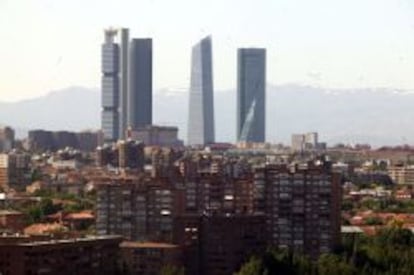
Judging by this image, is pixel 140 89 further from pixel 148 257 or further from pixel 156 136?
pixel 148 257

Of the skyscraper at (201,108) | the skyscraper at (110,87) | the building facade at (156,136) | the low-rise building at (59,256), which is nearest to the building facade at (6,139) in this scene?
the building facade at (156,136)

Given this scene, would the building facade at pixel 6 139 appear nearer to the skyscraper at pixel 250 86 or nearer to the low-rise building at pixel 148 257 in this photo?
the skyscraper at pixel 250 86

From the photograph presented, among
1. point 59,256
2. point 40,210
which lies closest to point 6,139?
point 40,210

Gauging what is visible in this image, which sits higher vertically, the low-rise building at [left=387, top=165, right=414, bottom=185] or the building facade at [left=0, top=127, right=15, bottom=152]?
the building facade at [left=0, top=127, right=15, bottom=152]

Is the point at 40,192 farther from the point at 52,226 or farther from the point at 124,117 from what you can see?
the point at 124,117

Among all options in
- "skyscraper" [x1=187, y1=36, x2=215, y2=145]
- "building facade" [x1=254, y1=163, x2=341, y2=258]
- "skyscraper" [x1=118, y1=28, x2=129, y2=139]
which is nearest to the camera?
"building facade" [x1=254, y1=163, x2=341, y2=258]

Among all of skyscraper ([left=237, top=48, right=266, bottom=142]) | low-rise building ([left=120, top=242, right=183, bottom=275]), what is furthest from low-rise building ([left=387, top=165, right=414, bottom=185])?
skyscraper ([left=237, top=48, right=266, bottom=142])

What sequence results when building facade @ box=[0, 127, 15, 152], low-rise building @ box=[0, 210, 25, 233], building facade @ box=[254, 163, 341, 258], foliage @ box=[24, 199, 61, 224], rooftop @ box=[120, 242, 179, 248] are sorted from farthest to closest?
1. building facade @ box=[0, 127, 15, 152]
2. foliage @ box=[24, 199, 61, 224]
3. building facade @ box=[254, 163, 341, 258]
4. low-rise building @ box=[0, 210, 25, 233]
5. rooftop @ box=[120, 242, 179, 248]

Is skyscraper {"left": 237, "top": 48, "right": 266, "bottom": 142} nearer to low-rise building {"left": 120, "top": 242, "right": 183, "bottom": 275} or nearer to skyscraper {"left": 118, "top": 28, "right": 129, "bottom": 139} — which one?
skyscraper {"left": 118, "top": 28, "right": 129, "bottom": 139}
